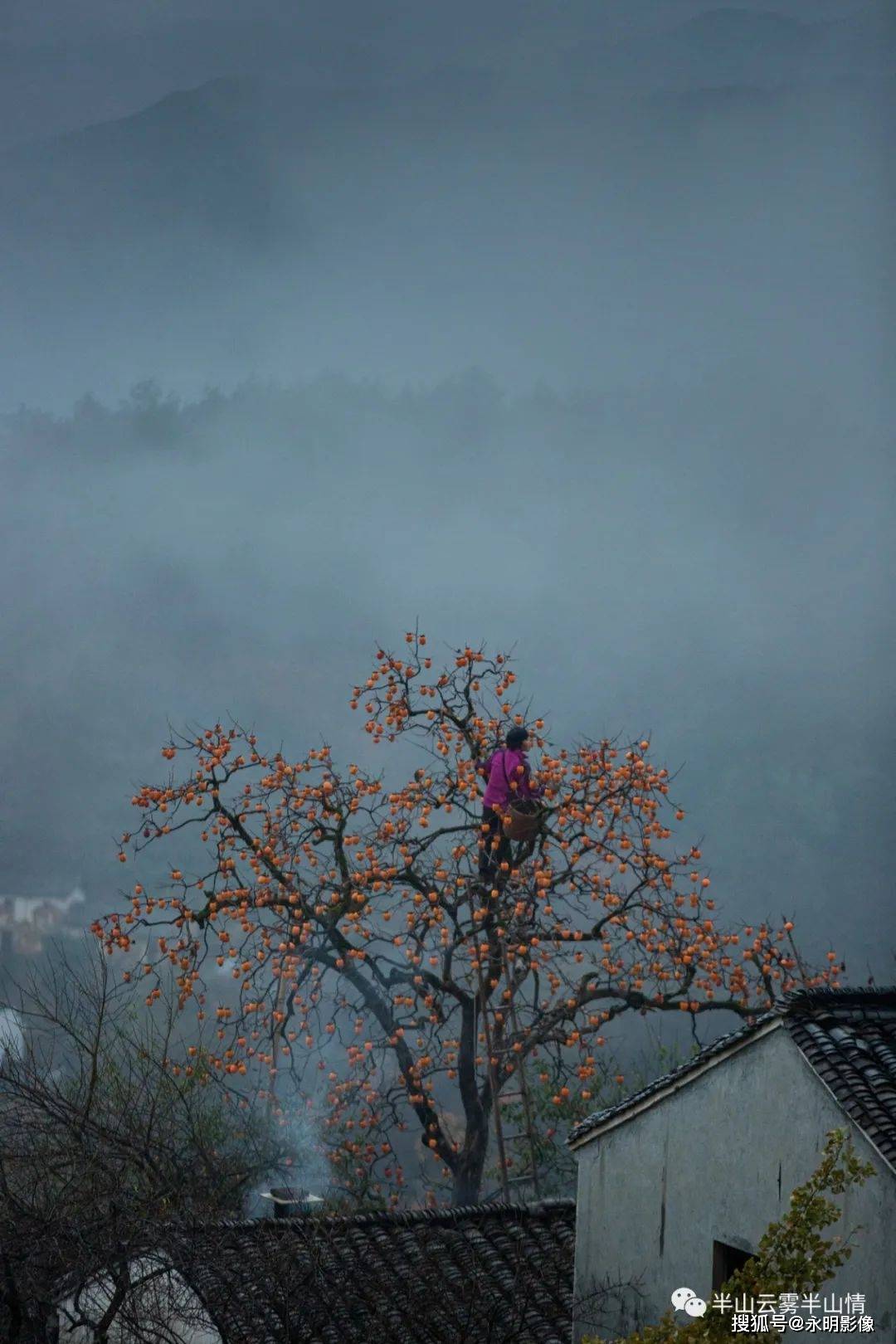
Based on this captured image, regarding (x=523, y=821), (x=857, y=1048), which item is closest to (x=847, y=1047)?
(x=857, y=1048)

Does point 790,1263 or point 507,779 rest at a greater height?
point 507,779

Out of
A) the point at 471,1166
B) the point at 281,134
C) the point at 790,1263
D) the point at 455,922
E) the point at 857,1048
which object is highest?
the point at 281,134

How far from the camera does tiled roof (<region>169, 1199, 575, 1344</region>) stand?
6.80m

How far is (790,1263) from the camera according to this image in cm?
454

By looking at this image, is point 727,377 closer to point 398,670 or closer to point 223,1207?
point 398,670

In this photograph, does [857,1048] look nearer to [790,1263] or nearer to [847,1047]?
[847,1047]

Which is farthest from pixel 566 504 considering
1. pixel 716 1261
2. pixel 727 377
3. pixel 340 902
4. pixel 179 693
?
pixel 716 1261

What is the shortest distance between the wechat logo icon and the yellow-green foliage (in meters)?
1.22

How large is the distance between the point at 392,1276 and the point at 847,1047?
3609 mm

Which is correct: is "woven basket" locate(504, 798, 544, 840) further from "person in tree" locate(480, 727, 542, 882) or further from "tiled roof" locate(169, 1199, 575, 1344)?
"tiled roof" locate(169, 1199, 575, 1344)

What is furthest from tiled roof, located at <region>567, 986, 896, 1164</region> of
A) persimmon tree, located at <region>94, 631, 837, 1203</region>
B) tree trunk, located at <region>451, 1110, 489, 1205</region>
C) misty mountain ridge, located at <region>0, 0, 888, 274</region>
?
misty mountain ridge, located at <region>0, 0, 888, 274</region>

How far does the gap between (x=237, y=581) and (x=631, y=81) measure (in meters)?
11.1

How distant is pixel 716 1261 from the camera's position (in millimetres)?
5832

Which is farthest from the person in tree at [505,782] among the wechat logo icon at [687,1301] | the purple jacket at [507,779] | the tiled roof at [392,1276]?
the wechat logo icon at [687,1301]
